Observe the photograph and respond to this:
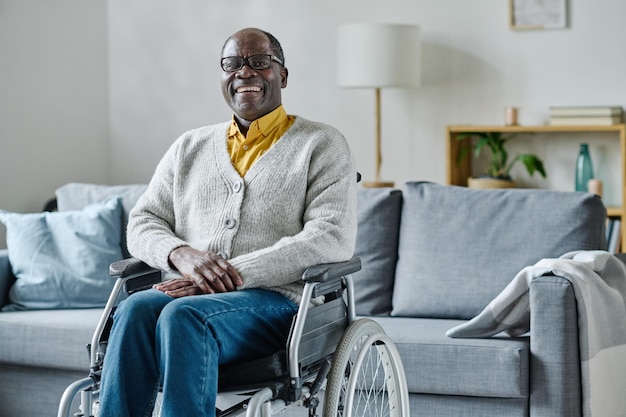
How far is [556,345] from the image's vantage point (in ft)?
8.78

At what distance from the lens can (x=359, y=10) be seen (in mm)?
4797

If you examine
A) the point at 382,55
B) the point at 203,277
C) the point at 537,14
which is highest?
the point at 537,14

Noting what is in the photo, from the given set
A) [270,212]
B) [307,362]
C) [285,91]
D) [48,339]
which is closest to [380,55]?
[285,91]

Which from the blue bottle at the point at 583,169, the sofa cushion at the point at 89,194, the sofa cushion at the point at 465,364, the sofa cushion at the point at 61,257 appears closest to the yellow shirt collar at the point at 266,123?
the sofa cushion at the point at 465,364

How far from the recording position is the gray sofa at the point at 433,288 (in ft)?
9.20

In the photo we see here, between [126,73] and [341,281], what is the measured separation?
9.75 feet

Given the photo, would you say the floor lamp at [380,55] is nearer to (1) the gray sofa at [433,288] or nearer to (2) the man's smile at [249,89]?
(1) the gray sofa at [433,288]

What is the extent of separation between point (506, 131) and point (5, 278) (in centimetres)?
228

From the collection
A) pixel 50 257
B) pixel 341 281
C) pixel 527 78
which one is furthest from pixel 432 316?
pixel 527 78

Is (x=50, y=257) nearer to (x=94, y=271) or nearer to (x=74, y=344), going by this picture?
(x=94, y=271)

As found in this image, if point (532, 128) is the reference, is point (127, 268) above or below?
below

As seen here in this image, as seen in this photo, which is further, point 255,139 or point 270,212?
point 255,139

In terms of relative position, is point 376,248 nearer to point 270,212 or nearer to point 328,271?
point 270,212

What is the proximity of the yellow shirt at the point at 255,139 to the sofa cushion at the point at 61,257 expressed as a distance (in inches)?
44.1
